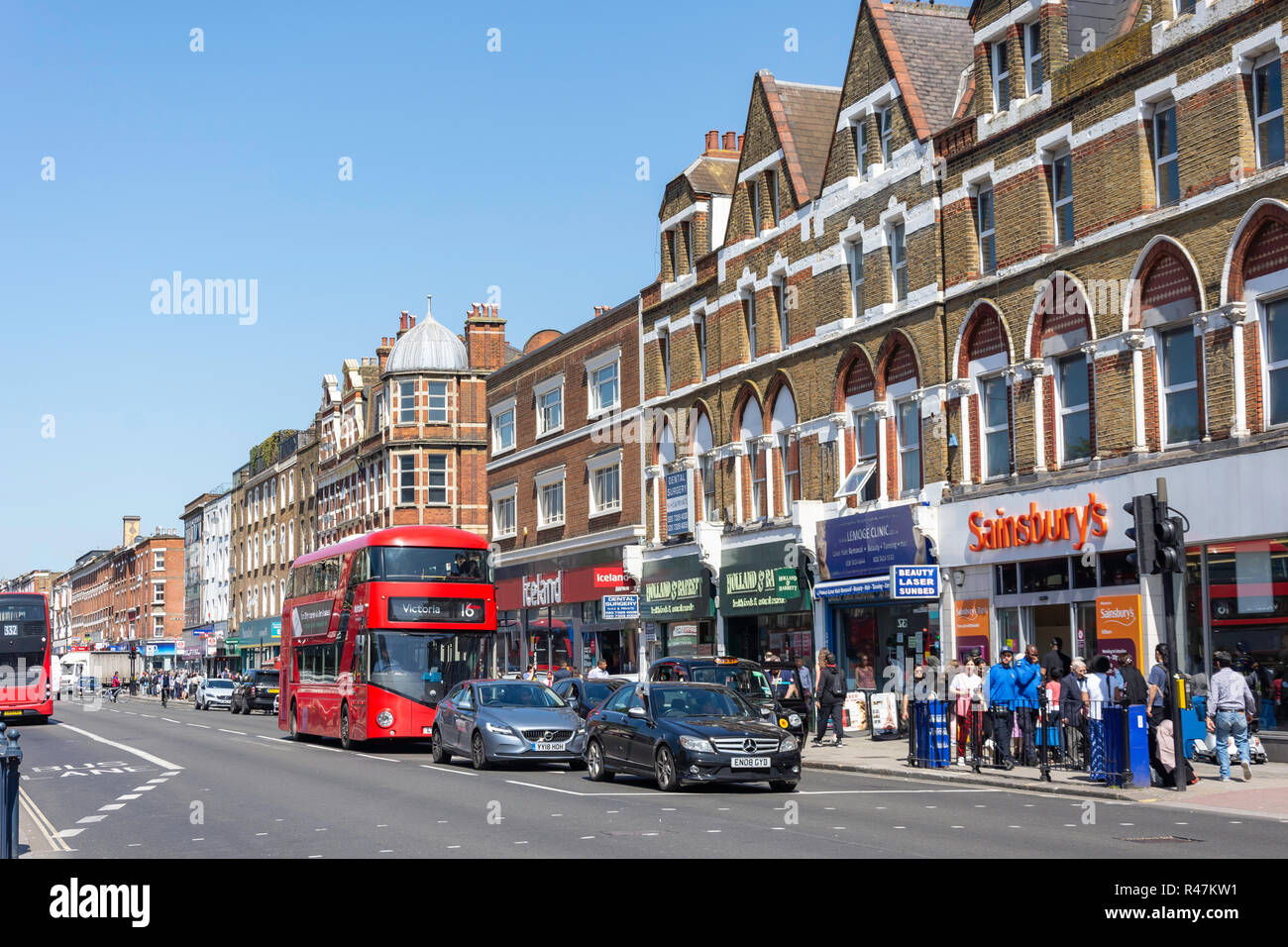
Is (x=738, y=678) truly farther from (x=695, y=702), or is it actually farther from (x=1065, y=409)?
(x=1065, y=409)

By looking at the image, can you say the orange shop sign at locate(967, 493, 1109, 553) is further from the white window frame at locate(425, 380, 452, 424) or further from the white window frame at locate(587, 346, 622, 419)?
the white window frame at locate(425, 380, 452, 424)

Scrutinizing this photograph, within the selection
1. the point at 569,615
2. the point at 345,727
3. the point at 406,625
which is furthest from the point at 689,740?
the point at 569,615

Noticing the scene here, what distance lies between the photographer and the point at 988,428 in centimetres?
2883

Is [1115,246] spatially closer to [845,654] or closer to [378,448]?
[845,654]

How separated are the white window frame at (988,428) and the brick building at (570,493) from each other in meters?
13.0

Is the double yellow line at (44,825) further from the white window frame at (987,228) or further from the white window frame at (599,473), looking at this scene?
the white window frame at (599,473)

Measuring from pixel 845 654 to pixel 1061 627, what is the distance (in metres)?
7.99

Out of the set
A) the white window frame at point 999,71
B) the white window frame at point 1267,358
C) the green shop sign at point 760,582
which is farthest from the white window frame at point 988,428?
the green shop sign at point 760,582

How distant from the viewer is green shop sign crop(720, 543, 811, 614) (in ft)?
115

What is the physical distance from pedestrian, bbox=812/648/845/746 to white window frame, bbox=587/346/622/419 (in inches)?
691

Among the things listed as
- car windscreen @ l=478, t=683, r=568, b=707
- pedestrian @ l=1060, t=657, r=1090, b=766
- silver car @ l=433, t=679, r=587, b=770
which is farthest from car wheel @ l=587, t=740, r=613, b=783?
pedestrian @ l=1060, t=657, r=1090, b=766

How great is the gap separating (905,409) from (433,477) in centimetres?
3915

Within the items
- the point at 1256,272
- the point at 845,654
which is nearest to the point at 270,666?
the point at 845,654

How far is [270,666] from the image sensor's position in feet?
199
